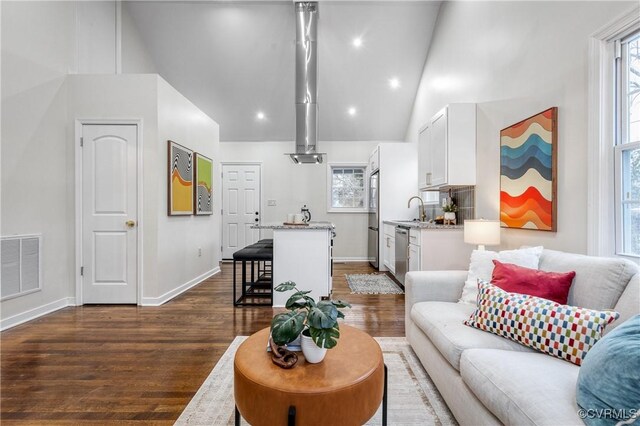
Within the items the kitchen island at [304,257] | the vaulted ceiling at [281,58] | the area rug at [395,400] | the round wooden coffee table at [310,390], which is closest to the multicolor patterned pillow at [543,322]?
the area rug at [395,400]

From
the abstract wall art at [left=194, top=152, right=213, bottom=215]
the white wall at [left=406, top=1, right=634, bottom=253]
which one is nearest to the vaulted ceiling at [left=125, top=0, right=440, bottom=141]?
the white wall at [left=406, top=1, right=634, bottom=253]

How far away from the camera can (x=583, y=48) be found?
6.31 feet

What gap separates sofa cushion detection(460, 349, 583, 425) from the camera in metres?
0.96

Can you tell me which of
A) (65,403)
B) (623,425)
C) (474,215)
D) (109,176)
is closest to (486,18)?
(474,215)

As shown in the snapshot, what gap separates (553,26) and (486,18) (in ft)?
3.63

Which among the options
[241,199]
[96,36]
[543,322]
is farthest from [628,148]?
[241,199]

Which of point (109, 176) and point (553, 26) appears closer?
point (553, 26)

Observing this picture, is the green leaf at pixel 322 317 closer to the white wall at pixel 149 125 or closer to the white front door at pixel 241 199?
the white wall at pixel 149 125

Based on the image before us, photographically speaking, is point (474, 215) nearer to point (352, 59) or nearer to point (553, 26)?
point (553, 26)

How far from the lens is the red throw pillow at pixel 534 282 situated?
1500mm

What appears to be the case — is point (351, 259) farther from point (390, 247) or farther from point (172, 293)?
point (172, 293)

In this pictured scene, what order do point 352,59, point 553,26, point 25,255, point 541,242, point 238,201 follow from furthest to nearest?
point 238,201 → point 352,59 → point 25,255 → point 541,242 → point 553,26

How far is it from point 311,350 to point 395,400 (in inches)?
33.9

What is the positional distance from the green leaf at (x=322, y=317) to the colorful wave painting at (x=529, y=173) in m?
2.02
